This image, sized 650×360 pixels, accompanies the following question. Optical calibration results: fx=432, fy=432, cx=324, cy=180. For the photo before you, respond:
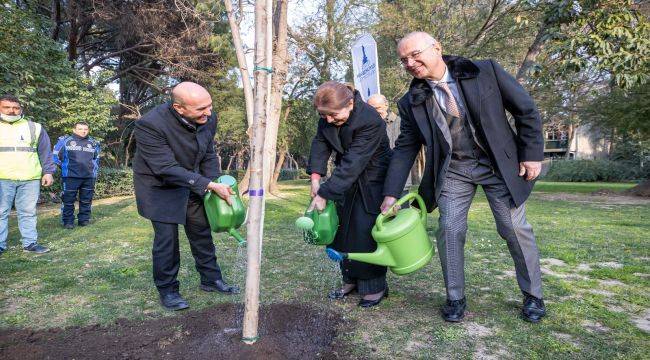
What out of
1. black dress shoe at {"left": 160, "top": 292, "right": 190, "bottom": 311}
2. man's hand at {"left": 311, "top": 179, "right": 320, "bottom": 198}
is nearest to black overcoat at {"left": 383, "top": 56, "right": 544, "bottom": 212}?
man's hand at {"left": 311, "top": 179, "right": 320, "bottom": 198}

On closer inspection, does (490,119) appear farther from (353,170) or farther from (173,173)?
(173,173)

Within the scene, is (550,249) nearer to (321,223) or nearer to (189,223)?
(321,223)

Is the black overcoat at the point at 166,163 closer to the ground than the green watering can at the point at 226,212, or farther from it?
farther from it

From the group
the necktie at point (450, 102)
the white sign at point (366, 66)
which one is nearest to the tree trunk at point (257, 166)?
the necktie at point (450, 102)

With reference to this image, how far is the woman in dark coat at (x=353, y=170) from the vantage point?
9.38ft

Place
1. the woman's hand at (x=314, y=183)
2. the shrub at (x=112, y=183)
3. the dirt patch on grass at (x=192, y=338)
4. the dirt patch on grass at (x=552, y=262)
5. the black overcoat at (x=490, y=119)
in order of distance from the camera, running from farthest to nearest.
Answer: the shrub at (x=112, y=183), the dirt patch on grass at (x=552, y=262), the woman's hand at (x=314, y=183), the black overcoat at (x=490, y=119), the dirt patch on grass at (x=192, y=338)

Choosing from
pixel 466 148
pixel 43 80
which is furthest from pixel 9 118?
pixel 43 80

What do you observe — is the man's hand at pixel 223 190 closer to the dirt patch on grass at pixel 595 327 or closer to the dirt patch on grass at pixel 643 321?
the dirt patch on grass at pixel 595 327

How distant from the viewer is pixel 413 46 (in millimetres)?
2543

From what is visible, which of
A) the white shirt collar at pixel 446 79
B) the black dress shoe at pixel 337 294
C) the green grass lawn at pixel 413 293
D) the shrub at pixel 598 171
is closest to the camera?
the green grass lawn at pixel 413 293

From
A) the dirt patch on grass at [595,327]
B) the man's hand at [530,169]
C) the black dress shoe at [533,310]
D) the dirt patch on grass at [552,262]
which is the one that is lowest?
the dirt patch on grass at [552,262]

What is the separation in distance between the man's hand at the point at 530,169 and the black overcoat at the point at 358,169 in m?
0.92

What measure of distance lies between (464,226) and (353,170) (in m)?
0.82

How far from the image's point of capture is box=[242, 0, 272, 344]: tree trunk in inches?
85.6
